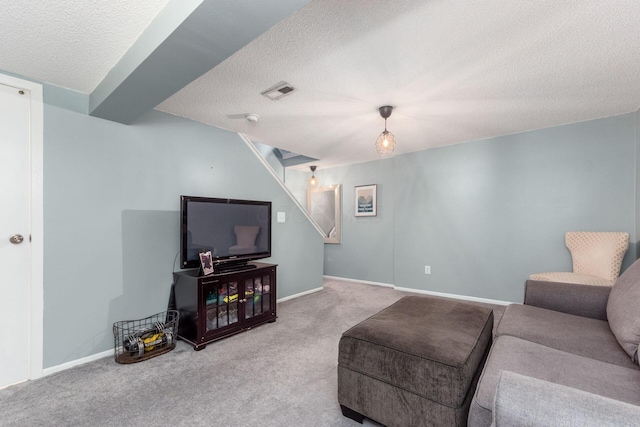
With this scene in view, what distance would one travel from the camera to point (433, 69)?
197cm

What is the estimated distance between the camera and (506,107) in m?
2.64

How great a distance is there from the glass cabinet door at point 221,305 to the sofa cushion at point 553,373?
2080 millimetres

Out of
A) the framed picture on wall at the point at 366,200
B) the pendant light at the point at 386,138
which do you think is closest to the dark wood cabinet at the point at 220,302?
the pendant light at the point at 386,138

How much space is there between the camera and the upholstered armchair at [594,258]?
103 inches

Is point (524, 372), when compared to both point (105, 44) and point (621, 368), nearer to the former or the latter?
point (621, 368)

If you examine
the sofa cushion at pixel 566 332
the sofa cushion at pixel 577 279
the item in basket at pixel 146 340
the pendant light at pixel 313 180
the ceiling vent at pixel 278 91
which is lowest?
the item in basket at pixel 146 340

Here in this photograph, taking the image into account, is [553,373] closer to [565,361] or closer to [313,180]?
[565,361]

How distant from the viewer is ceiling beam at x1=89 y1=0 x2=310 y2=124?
111 cm

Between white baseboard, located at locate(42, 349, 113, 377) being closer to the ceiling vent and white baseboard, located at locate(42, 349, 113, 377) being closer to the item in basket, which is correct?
the item in basket

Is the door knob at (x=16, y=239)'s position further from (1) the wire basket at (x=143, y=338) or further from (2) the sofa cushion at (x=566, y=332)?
(2) the sofa cushion at (x=566, y=332)

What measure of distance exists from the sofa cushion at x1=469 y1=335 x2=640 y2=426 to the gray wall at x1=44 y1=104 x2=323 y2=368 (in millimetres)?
2614

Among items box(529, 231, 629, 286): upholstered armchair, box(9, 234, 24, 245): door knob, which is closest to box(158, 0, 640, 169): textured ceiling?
box(529, 231, 629, 286): upholstered armchair

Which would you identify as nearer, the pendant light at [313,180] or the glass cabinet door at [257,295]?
the glass cabinet door at [257,295]

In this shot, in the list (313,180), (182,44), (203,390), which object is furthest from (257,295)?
(313,180)
